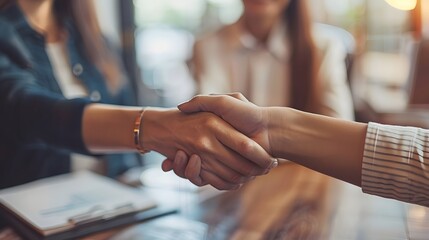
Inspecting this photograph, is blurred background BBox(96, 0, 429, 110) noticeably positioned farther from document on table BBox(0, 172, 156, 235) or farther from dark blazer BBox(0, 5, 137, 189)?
document on table BBox(0, 172, 156, 235)

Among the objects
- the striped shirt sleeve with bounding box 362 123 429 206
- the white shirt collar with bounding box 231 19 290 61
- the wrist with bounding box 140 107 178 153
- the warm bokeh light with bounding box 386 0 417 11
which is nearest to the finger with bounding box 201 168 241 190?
the wrist with bounding box 140 107 178 153

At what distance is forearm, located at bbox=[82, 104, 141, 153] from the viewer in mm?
940

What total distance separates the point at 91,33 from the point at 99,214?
0.73 m

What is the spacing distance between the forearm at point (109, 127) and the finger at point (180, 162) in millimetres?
107

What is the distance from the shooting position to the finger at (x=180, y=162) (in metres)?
0.88

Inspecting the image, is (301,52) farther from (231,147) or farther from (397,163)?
(397,163)

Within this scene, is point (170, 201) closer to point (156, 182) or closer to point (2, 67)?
point (156, 182)

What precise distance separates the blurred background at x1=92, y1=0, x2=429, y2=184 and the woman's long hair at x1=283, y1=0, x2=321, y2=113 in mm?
84

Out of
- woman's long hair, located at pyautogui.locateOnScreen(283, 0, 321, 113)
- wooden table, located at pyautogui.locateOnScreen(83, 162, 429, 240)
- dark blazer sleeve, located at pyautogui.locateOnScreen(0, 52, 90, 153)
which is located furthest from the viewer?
woman's long hair, located at pyautogui.locateOnScreen(283, 0, 321, 113)

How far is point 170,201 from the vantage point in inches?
36.4

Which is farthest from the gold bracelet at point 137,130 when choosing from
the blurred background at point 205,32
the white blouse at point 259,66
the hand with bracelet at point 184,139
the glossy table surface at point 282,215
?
the blurred background at point 205,32

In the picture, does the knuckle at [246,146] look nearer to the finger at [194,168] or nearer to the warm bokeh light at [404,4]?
the finger at [194,168]

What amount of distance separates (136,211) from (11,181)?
1.62ft

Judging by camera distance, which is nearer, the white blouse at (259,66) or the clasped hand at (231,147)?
the clasped hand at (231,147)
